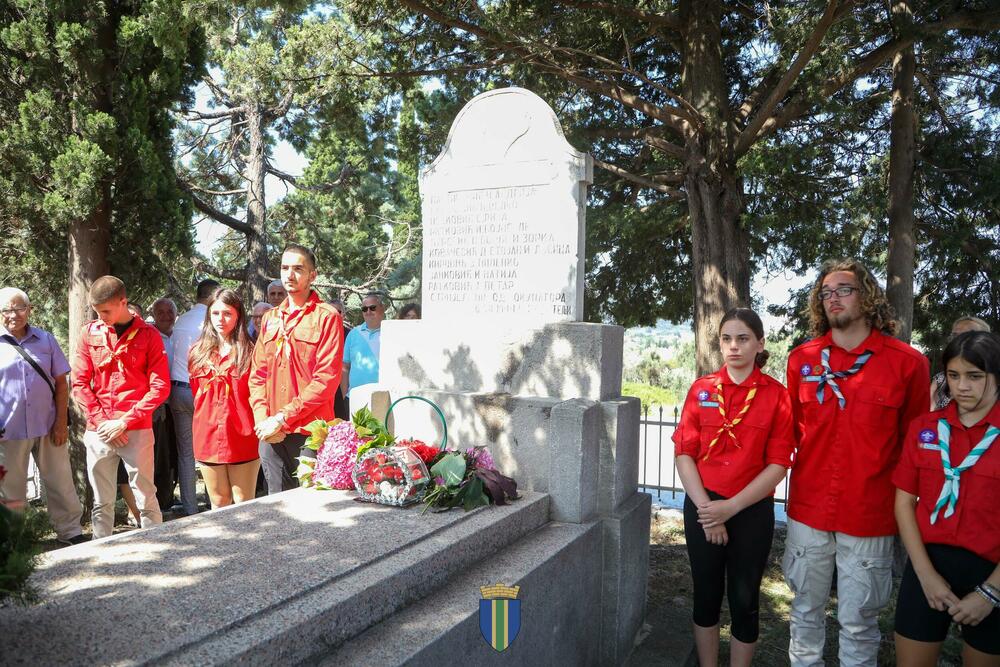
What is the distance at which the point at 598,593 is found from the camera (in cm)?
349

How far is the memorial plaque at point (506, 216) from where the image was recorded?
149 inches

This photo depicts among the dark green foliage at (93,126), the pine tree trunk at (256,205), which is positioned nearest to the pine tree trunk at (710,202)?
the dark green foliage at (93,126)

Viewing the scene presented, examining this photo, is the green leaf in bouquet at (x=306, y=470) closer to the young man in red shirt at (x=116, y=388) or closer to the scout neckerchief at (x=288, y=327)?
the scout neckerchief at (x=288, y=327)

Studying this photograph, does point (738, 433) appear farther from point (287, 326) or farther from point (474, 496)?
point (287, 326)

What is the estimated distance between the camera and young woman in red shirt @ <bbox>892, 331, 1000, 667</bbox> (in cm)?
243

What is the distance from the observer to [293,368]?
3775 mm

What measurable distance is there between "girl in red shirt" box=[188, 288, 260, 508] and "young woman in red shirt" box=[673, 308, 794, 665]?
259 cm

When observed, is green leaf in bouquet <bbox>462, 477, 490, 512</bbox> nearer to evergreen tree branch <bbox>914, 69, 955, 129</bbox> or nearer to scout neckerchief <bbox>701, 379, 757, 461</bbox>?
scout neckerchief <bbox>701, 379, 757, 461</bbox>

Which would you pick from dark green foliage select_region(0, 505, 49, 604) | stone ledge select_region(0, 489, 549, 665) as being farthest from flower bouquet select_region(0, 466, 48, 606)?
stone ledge select_region(0, 489, 549, 665)

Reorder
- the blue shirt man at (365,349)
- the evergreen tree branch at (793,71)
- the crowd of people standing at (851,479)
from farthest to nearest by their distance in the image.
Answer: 1. the evergreen tree branch at (793,71)
2. the blue shirt man at (365,349)
3. the crowd of people standing at (851,479)

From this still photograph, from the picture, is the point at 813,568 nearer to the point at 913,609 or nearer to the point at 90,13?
the point at 913,609

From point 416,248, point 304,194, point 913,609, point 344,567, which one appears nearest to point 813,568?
point 913,609

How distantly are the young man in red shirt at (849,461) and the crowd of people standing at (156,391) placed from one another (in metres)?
2.47

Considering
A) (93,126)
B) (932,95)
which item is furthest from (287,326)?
(932,95)
